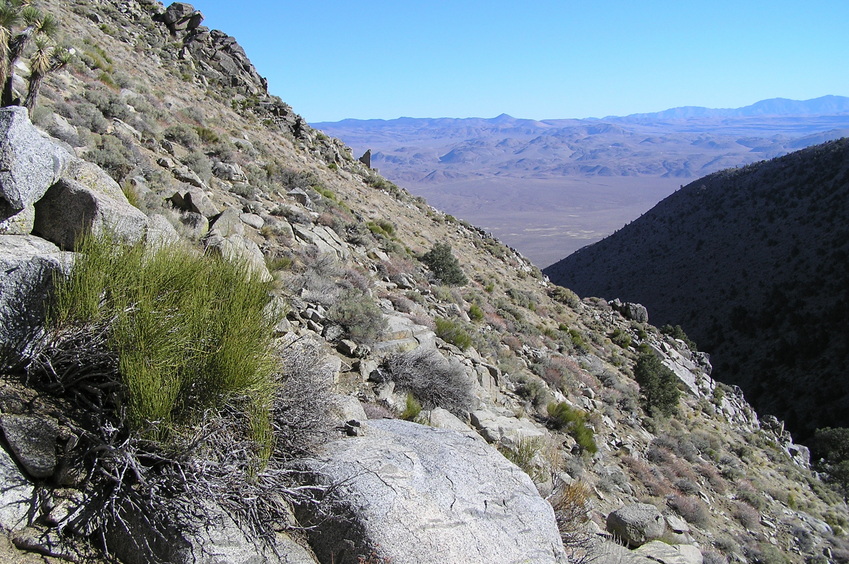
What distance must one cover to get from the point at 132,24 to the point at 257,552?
28.8m

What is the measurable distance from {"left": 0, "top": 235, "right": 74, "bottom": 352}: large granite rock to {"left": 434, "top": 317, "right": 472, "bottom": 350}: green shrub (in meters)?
7.02

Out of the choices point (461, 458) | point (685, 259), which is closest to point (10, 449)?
point (461, 458)

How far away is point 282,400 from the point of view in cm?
379

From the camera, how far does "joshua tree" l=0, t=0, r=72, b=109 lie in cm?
913

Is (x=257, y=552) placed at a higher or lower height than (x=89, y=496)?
lower

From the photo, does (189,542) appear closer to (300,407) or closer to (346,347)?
(300,407)

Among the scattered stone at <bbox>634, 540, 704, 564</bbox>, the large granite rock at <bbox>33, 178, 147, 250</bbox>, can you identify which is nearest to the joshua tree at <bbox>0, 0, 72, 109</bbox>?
the large granite rock at <bbox>33, 178, 147, 250</bbox>

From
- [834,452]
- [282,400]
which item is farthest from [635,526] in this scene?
[834,452]

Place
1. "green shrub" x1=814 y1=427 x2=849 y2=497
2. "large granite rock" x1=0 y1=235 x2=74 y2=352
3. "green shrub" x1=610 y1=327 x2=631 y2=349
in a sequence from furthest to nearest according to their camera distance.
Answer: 1. "green shrub" x1=610 y1=327 x2=631 y2=349
2. "green shrub" x1=814 y1=427 x2=849 y2=497
3. "large granite rock" x1=0 y1=235 x2=74 y2=352

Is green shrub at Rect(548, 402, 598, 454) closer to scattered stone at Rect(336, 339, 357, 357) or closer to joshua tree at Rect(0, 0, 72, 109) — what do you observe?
scattered stone at Rect(336, 339, 357, 357)

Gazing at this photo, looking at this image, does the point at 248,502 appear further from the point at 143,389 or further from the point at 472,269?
the point at 472,269

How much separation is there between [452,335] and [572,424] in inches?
110

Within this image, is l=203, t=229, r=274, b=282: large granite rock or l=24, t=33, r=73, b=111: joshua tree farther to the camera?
l=24, t=33, r=73, b=111: joshua tree

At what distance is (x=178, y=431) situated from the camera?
10.3 feet
